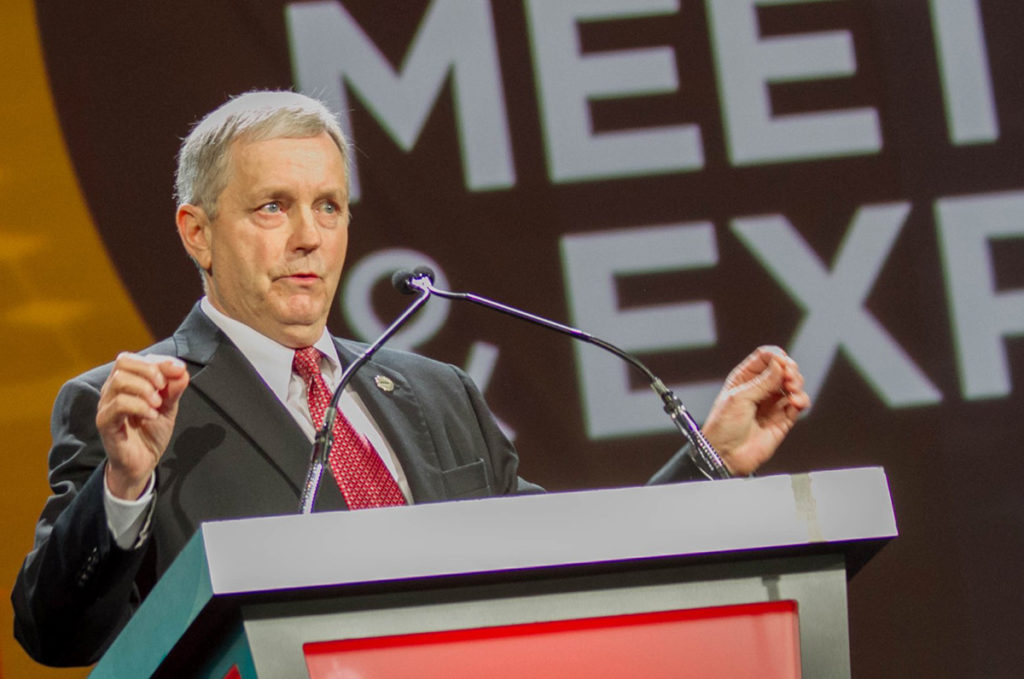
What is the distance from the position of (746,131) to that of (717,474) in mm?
1759

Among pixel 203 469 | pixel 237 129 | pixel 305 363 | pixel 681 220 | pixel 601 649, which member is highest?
pixel 681 220

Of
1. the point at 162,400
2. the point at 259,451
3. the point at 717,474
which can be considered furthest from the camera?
the point at 259,451

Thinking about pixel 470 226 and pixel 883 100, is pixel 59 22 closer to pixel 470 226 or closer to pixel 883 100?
pixel 470 226

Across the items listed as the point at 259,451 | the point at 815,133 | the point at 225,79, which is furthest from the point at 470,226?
the point at 259,451

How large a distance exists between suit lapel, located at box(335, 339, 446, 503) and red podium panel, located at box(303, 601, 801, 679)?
0.75m

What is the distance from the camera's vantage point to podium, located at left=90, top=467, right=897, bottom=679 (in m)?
1.09

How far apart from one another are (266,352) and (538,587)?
0.93 m

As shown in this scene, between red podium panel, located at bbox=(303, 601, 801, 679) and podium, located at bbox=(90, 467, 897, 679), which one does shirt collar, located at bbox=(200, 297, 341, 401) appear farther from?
red podium panel, located at bbox=(303, 601, 801, 679)

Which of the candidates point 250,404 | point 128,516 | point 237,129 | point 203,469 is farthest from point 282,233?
point 128,516

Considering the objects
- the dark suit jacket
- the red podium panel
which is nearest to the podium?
the red podium panel

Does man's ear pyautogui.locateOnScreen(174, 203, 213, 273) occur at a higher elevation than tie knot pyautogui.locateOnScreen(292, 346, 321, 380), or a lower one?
higher

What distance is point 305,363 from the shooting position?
6.63ft

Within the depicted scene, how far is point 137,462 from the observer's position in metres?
1.45

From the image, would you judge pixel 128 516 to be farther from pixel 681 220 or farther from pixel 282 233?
pixel 681 220
